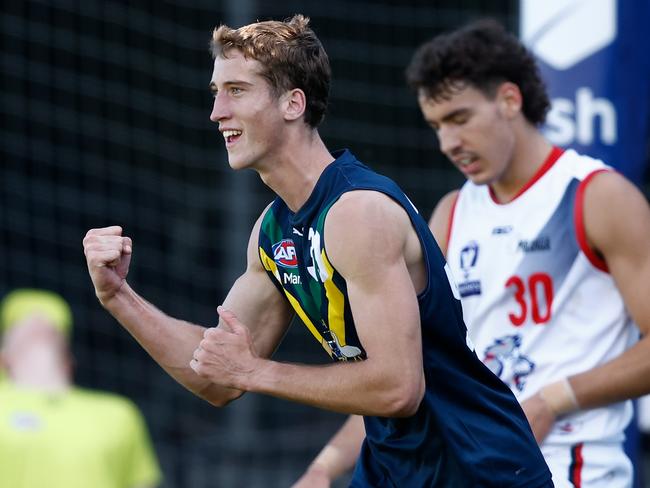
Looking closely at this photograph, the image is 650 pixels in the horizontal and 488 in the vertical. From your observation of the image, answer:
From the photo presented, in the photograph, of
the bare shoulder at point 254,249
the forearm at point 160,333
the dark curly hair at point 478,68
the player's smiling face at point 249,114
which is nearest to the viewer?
the player's smiling face at point 249,114

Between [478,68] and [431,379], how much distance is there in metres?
1.29

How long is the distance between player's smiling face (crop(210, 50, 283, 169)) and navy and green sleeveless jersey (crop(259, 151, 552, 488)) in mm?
159

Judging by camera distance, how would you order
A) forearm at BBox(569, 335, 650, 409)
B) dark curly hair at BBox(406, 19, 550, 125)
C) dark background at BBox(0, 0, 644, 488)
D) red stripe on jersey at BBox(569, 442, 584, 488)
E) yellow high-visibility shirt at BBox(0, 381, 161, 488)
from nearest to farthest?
forearm at BBox(569, 335, 650, 409)
red stripe on jersey at BBox(569, 442, 584, 488)
dark curly hair at BBox(406, 19, 550, 125)
yellow high-visibility shirt at BBox(0, 381, 161, 488)
dark background at BBox(0, 0, 644, 488)

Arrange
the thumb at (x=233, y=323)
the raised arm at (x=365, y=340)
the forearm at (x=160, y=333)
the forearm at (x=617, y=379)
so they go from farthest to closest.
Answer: the forearm at (x=617, y=379) < the forearm at (x=160, y=333) < the thumb at (x=233, y=323) < the raised arm at (x=365, y=340)

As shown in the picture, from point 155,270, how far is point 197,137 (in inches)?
31.7

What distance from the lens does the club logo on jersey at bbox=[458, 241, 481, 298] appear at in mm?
3760

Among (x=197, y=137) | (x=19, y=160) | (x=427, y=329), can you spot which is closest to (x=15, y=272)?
(x=19, y=160)

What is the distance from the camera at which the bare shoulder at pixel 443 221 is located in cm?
392

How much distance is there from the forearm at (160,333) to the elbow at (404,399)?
593 millimetres

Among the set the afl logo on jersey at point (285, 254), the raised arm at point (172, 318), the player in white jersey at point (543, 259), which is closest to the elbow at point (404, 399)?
the afl logo on jersey at point (285, 254)

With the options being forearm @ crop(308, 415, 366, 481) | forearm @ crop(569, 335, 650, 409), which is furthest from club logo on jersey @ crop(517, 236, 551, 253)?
forearm @ crop(308, 415, 366, 481)

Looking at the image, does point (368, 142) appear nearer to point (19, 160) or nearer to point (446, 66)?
point (19, 160)

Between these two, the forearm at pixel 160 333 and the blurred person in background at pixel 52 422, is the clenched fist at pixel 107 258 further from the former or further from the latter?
the blurred person in background at pixel 52 422

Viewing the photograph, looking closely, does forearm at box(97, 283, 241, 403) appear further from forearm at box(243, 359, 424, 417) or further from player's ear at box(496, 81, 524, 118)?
player's ear at box(496, 81, 524, 118)
